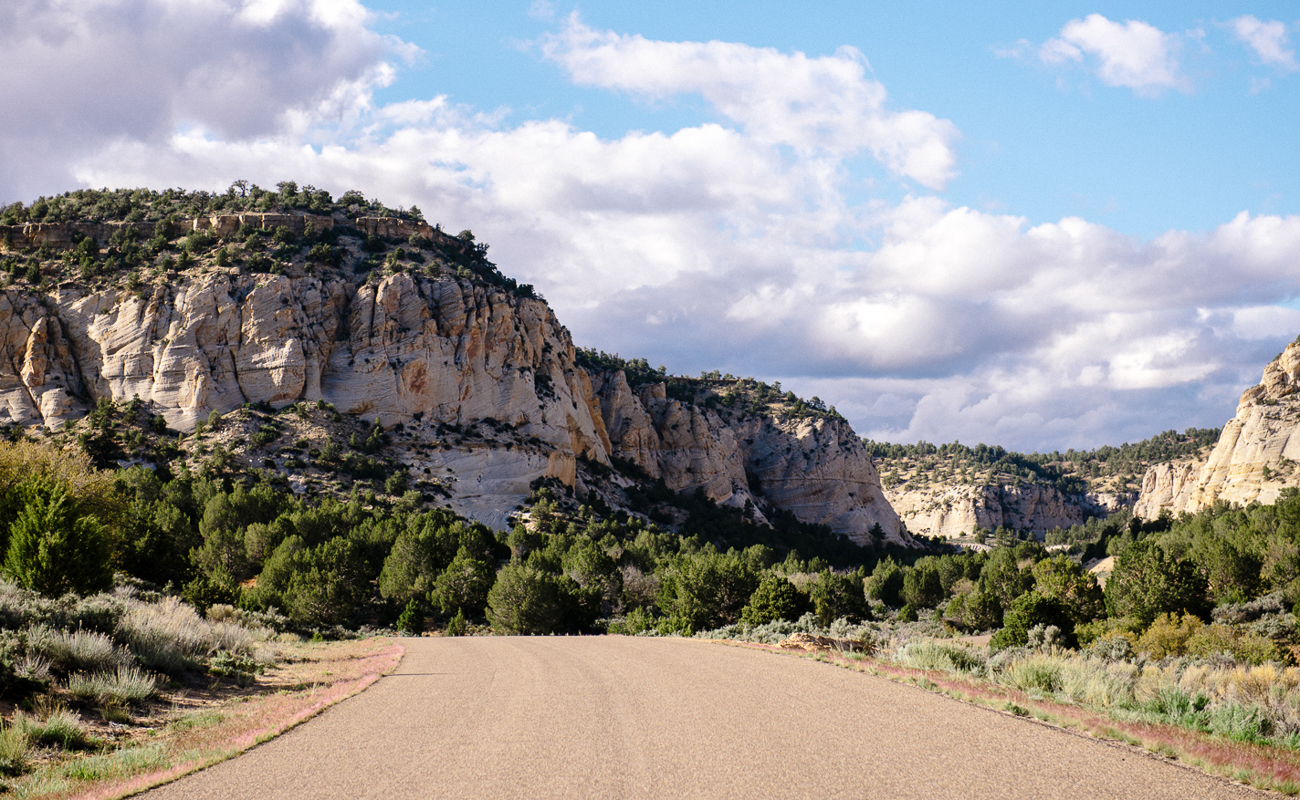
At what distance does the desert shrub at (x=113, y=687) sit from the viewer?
1248cm

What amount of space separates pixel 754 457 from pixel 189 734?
5301 inches

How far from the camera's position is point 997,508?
16000 centimetres

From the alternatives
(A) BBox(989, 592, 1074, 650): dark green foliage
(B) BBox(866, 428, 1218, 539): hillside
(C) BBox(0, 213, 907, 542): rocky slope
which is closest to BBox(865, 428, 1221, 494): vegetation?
(B) BBox(866, 428, 1218, 539): hillside

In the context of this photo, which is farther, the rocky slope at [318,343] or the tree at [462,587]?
the rocky slope at [318,343]

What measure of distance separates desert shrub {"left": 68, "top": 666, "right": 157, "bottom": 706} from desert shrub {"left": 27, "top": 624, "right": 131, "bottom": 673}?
0.95 feet

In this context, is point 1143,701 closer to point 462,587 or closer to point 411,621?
point 411,621

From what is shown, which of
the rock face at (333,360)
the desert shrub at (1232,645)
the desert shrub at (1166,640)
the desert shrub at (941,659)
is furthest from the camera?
the rock face at (333,360)

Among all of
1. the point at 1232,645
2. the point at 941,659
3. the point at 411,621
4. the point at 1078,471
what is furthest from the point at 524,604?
the point at 1078,471

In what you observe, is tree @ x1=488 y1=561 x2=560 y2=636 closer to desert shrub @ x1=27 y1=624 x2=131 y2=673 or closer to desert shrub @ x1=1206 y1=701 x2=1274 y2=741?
desert shrub @ x1=27 y1=624 x2=131 y2=673

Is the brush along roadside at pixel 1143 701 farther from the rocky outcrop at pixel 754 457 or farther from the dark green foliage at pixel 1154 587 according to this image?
the rocky outcrop at pixel 754 457

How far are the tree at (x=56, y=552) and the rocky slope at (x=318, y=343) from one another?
6183 cm

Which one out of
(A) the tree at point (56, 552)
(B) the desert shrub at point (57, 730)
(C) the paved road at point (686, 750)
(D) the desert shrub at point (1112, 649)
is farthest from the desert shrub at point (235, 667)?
(D) the desert shrub at point (1112, 649)

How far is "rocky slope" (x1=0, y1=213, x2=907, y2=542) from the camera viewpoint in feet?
296

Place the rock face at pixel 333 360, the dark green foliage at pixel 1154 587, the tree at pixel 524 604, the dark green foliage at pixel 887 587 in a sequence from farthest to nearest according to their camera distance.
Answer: the rock face at pixel 333 360 → the dark green foliage at pixel 887 587 → the tree at pixel 524 604 → the dark green foliage at pixel 1154 587
